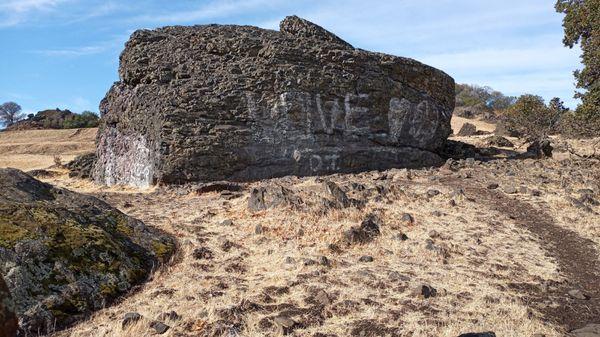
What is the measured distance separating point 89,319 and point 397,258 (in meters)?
4.59

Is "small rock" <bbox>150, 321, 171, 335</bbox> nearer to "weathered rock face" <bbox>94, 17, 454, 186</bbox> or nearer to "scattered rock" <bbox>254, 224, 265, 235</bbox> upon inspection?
"scattered rock" <bbox>254, 224, 265, 235</bbox>

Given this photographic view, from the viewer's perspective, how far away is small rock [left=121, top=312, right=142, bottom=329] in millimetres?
5186

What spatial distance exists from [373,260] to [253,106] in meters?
7.79

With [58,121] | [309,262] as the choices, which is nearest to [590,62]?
[309,262]

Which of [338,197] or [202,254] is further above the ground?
[338,197]

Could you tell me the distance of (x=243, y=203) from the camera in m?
11.0

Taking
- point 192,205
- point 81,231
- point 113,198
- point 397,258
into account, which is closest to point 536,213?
point 397,258

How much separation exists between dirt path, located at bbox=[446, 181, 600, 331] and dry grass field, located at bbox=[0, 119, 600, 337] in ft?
0.09

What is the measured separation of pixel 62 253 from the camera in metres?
6.06

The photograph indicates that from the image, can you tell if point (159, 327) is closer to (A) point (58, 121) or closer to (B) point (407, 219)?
(B) point (407, 219)

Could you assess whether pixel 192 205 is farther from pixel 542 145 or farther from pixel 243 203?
pixel 542 145

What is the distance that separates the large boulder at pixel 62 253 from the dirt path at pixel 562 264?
5199 millimetres

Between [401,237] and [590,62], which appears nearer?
[401,237]

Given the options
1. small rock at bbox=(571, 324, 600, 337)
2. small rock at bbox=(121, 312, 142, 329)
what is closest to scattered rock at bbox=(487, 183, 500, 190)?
small rock at bbox=(571, 324, 600, 337)
